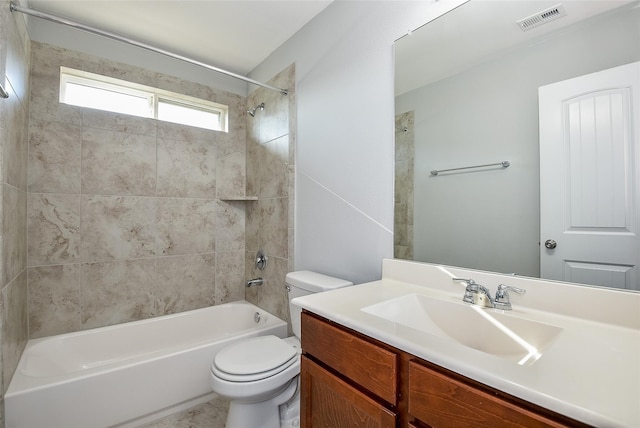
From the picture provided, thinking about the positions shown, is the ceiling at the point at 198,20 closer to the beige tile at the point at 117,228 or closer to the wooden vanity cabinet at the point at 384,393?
the beige tile at the point at 117,228

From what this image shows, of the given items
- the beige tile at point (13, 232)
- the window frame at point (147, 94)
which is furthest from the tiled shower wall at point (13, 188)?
the window frame at point (147, 94)

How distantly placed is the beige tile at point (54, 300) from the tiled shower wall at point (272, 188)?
123cm

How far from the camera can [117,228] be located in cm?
214

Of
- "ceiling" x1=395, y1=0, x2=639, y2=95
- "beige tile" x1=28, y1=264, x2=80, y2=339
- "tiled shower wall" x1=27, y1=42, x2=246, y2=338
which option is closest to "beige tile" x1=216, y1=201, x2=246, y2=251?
"tiled shower wall" x1=27, y1=42, x2=246, y2=338

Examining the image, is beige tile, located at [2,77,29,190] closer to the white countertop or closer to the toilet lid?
the toilet lid

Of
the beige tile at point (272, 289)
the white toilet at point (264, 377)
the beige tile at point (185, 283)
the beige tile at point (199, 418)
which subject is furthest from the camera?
the beige tile at point (185, 283)

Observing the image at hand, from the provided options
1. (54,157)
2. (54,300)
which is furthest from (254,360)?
A: (54,157)

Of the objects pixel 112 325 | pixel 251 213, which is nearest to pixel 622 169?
pixel 251 213

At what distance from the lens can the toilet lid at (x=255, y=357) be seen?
1374 millimetres

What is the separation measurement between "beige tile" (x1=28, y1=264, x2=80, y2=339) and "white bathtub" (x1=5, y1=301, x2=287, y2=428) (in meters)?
0.10

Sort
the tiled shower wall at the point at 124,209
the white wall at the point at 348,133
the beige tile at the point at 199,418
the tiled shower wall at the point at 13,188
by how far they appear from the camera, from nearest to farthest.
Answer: the tiled shower wall at the point at 13,188, the white wall at the point at 348,133, the beige tile at the point at 199,418, the tiled shower wall at the point at 124,209

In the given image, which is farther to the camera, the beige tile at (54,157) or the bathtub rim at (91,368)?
the beige tile at (54,157)

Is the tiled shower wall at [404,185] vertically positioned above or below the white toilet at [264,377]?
above

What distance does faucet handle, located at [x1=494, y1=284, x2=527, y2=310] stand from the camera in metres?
0.96
